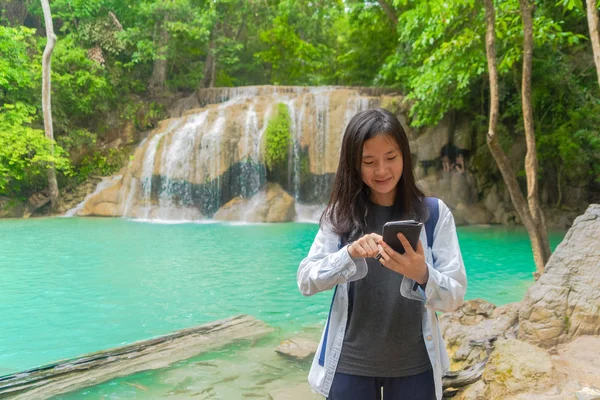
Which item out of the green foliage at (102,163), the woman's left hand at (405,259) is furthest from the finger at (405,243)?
the green foliage at (102,163)

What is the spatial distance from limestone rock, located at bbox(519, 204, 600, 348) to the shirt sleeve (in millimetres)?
2220

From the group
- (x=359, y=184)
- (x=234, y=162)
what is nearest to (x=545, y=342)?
(x=359, y=184)

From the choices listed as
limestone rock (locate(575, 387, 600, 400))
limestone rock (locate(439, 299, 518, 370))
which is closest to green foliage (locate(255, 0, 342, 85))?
limestone rock (locate(439, 299, 518, 370))

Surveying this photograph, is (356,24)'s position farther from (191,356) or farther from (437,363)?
(437,363)

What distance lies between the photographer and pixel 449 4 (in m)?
5.54

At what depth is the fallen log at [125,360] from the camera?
10.2ft

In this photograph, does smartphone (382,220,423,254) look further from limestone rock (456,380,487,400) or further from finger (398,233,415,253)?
limestone rock (456,380,487,400)

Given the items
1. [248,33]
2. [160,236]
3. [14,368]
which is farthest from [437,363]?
[248,33]

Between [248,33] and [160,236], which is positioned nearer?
[160,236]

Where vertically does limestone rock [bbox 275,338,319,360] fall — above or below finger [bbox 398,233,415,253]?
below

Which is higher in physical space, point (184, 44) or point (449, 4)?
point (184, 44)

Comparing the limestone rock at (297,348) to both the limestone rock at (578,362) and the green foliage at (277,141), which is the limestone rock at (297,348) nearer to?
the limestone rock at (578,362)

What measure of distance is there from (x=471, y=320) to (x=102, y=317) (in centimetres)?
374

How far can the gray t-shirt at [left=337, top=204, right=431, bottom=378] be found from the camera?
143cm
